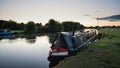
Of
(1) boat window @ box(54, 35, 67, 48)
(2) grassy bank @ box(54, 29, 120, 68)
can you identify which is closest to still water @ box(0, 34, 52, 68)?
(1) boat window @ box(54, 35, 67, 48)

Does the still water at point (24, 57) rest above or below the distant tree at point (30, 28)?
below

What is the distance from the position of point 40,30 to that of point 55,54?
98.6 meters

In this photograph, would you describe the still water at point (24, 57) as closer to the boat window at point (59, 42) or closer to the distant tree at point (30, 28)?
the boat window at point (59, 42)

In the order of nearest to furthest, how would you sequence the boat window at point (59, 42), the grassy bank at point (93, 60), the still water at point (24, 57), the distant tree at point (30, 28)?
1. the grassy bank at point (93, 60)
2. the boat window at point (59, 42)
3. the still water at point (24, 57)
4. the distant tree at point (30, 28)

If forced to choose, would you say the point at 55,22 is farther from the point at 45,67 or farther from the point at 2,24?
the point at 45,67

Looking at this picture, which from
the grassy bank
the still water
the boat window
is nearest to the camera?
the grassy bank

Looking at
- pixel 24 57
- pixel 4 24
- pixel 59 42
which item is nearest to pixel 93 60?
pixel 59 42

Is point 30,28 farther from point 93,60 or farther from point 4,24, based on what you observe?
point 93,60

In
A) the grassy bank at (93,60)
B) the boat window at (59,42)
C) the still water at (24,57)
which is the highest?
the boat window at (59,42)

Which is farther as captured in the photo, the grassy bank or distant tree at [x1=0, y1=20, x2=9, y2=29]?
distant tree at [x1=0, y1=20, x2=9, y2=29]

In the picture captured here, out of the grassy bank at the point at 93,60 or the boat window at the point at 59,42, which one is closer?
the grassy bank at the point at 93,60

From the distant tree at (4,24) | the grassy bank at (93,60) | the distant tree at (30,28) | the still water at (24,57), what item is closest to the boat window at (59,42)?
the grassy bank at (93,60)

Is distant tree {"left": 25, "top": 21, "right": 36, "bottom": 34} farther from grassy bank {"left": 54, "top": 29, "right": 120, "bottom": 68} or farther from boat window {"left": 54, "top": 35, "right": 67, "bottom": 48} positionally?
boat window {"left": 54, "top": 35, "right": 67, "bottom": 48}

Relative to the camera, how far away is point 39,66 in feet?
56.7
